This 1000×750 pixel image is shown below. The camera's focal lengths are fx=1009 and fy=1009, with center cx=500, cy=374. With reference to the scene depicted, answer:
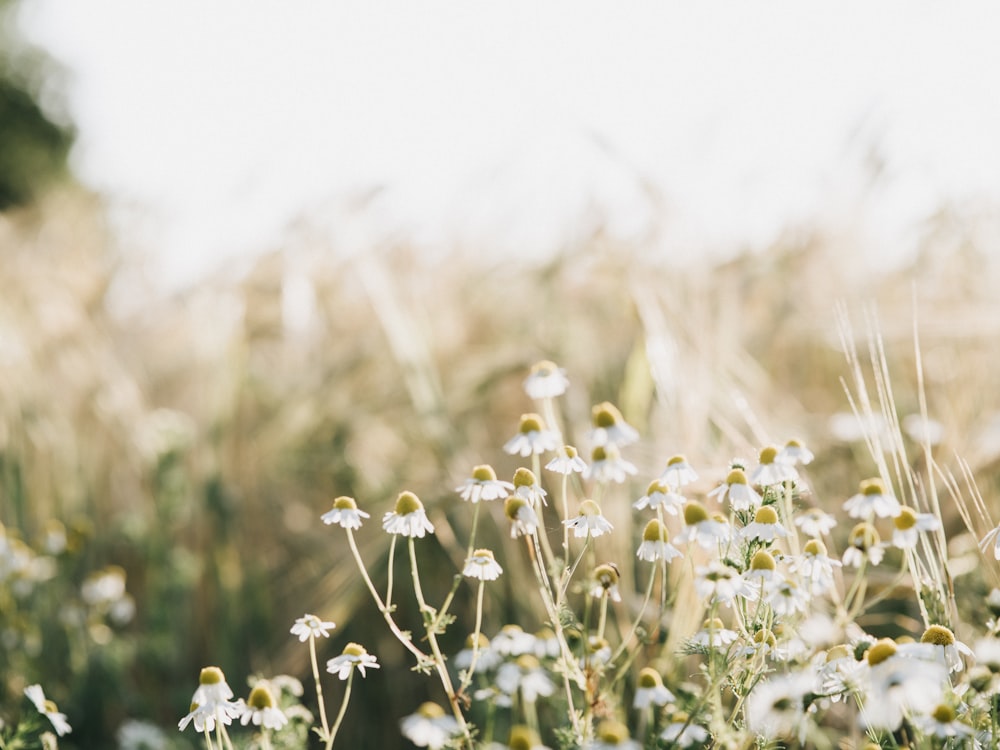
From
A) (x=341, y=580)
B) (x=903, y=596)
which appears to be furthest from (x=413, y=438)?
(x=903, y=596)

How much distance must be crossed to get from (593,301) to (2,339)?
1.13 meters

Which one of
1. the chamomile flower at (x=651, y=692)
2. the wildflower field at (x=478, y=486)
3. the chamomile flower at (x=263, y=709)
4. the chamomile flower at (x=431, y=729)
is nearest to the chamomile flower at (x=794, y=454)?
the wildflower field at (x=478, y=486)

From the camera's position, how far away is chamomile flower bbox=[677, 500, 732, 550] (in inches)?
29.8

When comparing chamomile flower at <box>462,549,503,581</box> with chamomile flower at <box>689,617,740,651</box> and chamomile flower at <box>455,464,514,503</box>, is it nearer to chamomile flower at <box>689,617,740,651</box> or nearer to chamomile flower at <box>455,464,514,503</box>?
chamomile flower at <box>455,464,514,503</box>

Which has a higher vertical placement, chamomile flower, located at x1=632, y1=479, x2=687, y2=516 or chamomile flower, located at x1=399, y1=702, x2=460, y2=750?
chamomile flower, located at x1=632, y1=479, x2=687, y2=516

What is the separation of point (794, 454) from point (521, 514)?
23 centimetres

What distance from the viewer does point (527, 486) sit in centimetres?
78

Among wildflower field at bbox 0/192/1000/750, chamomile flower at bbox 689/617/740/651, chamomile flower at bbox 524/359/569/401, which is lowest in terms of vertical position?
wildflower field at bbox 0/192/1000/750

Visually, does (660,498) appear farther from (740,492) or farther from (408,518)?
(408,518)

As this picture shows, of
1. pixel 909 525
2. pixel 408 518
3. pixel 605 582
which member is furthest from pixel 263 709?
pixel 909 525

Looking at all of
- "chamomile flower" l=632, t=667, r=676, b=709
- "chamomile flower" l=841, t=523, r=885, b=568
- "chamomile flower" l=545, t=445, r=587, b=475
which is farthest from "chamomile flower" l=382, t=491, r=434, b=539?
"chamomile flower" l=841, t=523, r=885, b=568

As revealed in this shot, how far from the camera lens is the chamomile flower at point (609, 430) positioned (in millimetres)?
830

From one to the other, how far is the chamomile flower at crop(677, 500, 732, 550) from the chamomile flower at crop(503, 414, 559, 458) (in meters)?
0.12

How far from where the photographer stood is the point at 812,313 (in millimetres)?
1881
